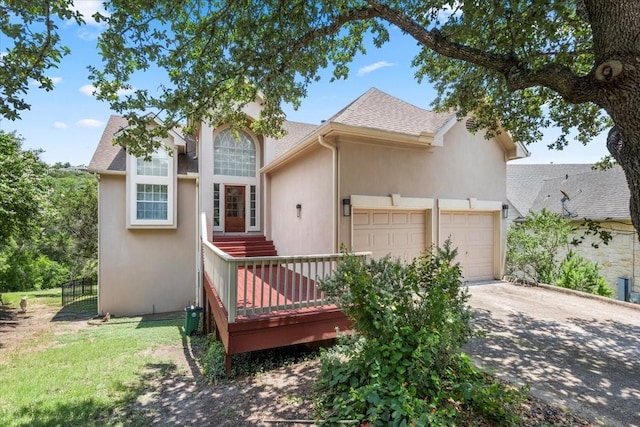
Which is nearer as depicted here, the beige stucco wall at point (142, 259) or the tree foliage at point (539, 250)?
the tree foliage at point (539, 250)

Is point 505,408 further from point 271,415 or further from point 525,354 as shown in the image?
point 271,415

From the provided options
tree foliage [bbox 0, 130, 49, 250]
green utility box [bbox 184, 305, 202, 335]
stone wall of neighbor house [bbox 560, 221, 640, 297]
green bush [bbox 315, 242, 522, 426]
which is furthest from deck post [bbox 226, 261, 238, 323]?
stone wall of neighbor house [bbox 560, 221, 640, 297]

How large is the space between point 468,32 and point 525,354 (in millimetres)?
5424

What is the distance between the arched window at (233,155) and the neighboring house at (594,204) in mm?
11619

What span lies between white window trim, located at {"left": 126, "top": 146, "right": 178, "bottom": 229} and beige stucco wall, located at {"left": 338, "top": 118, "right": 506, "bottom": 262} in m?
8.25

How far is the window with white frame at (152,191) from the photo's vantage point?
12.5 metres

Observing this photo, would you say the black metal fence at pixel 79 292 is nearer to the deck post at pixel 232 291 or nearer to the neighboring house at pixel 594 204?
the deck post at pixel 232 291

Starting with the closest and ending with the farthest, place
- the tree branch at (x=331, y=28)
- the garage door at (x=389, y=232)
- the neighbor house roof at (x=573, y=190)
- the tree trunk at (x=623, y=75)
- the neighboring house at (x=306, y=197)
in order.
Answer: the tree trunk at (x=623, y=75), the tree branch at (x=331, y=28), the neighboring house at (x=306, y=197), the garage door at (x=389, y=232), the neighbor house roof at (x=573, y=190)

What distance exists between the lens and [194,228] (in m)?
13.7

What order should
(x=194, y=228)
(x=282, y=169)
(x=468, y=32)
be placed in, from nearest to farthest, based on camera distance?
(x=468, y=32) < (x=282, y=169) < (x=194, y=228)

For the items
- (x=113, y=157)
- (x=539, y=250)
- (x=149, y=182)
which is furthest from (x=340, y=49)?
(x=113, y=157)

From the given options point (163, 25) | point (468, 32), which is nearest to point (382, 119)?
point (468, 32)

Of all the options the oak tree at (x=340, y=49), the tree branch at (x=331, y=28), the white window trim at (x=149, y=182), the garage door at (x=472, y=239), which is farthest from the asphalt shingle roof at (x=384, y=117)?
the garage door at (x=472, y=239)

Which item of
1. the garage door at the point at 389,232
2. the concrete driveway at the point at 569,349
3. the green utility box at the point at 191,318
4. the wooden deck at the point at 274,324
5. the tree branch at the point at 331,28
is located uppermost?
the tree branch at the point at 331,28
